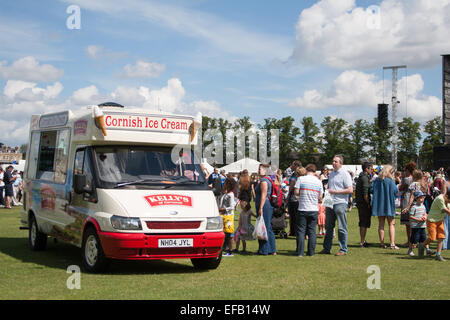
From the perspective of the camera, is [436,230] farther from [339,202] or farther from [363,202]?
[363,202]

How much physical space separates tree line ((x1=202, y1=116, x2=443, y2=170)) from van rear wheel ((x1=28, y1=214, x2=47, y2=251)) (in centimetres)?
7537

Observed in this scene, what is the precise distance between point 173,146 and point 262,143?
257 feet

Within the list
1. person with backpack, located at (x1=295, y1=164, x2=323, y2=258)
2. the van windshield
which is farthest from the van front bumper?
person with backpack, located at (x1=295, y1=164, x2=323, y2=258)

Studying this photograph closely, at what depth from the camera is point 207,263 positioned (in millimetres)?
9984

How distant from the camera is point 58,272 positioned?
31.1ft

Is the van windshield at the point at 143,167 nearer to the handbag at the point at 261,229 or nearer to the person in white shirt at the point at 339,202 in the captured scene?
the handbag at the point at 261,229

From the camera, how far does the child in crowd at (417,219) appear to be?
1231 centimetres

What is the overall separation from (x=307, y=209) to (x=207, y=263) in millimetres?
2736

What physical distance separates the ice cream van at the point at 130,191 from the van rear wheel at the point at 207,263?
0.02 metres

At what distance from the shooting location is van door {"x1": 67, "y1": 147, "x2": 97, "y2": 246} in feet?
31.6

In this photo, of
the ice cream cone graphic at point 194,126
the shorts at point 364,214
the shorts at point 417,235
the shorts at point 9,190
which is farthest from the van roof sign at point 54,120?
the shorts at point 9,190

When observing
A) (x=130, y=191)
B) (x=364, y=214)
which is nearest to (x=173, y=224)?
(x=130, y=191)

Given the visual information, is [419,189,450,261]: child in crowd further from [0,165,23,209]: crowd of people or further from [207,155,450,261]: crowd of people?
[0,165,23,209]: crowd of people
